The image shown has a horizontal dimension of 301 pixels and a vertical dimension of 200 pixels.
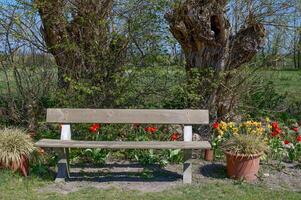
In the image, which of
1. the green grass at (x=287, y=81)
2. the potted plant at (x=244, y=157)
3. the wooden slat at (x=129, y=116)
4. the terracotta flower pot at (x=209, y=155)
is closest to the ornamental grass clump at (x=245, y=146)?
the potted plant at (x=244, y=157)

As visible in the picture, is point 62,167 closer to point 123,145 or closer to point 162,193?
point 123,145

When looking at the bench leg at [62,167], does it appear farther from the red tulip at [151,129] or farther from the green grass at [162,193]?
the red tulip at [151,129]

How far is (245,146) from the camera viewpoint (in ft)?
19.0

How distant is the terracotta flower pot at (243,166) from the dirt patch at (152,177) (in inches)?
4.2

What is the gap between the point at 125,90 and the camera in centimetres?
744

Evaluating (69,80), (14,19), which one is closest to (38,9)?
(14,19)

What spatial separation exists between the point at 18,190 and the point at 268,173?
3.24 meters

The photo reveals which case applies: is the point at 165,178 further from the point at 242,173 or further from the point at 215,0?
the point at 215,0

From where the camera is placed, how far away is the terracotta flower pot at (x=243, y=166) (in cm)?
573

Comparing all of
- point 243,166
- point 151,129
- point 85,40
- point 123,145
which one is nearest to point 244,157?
point 243,166

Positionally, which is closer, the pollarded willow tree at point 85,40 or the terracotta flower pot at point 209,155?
the terracotta flower pot at point 209,155

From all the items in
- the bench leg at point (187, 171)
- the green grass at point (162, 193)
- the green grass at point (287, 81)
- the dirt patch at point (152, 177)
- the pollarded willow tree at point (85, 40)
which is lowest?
the green grass at point (162, 193)

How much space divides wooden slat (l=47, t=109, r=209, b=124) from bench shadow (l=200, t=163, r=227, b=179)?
0.69 m

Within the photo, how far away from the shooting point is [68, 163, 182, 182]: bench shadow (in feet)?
19.3
